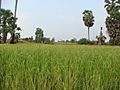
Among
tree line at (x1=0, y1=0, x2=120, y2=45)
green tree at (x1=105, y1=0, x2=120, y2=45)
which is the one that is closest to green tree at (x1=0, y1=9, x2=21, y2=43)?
tree line at (x1=0, y1=0, x2=120, y2=45)

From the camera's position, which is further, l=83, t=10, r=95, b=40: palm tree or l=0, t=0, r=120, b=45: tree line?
l=83, t=10, r=95, b=40: palm tree

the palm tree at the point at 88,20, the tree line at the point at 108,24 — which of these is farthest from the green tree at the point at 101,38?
the palm tree at the point at 88,20

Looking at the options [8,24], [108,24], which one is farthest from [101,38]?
[8,24]

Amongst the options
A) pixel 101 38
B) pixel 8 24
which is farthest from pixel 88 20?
pixel 8 24

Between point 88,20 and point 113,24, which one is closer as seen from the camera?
point 113,24

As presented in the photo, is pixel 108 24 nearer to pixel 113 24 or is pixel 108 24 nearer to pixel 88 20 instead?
pixel 113 24

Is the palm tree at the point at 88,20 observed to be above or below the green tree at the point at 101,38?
above

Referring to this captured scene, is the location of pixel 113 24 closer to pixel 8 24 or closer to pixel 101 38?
pixel 101 38

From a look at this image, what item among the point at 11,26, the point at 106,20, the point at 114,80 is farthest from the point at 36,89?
the point at 106,20

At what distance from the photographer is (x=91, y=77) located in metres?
3.36

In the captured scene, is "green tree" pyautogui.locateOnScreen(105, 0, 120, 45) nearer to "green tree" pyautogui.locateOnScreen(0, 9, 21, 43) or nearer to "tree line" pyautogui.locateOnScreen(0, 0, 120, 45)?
"tree line" pyautogui.locateOnScreen(0, 0, 120, 45)

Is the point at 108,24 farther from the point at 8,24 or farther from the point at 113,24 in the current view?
the point at 8,24

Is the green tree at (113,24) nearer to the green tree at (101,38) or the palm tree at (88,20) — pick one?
the green tree at (101,38)

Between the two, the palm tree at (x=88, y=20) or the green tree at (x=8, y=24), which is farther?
the palm tree at (x=88, y=20)
